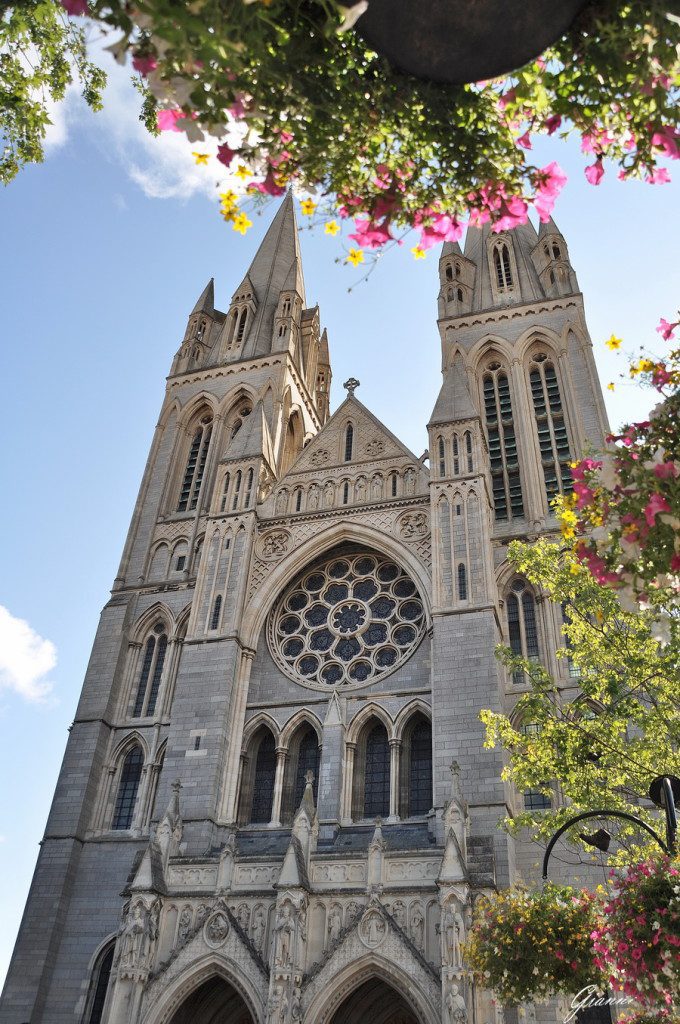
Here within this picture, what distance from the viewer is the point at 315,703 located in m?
22.1

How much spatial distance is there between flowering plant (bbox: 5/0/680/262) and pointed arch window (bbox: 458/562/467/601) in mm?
17341

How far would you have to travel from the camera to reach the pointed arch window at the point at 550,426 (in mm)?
25969

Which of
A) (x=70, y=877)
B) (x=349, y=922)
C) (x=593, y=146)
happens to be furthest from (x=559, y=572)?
(x=70, y=877)

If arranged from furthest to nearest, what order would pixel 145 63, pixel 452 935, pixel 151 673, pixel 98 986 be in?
1. pixel 151 673
2. pixel 98 986
3. pixel 452 935
4. pixel 145 63

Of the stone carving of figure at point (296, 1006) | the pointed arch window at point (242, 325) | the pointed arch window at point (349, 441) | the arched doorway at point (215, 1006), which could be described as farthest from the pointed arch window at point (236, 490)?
the stone carving of figure at point (296, 1006)

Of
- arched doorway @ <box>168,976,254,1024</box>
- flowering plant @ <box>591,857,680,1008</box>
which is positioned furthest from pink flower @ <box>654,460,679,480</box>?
arched doorway @ <box>168,976,254,1024</box>

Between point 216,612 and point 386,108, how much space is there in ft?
67.8

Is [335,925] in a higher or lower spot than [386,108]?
higher

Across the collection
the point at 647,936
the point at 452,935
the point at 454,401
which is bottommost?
the point at 647,936

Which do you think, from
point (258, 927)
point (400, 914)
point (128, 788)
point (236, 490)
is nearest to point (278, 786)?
point (258, 927)

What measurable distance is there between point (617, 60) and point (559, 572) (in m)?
11.4

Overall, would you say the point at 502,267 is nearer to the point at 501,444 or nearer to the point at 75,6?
the point at 501,444

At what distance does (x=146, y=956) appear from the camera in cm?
1672

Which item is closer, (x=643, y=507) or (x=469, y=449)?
(x=643, y=507)
